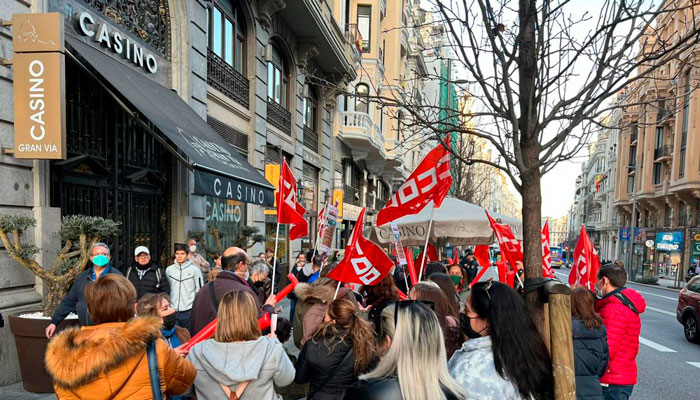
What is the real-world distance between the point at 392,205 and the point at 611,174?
6886 centimetres

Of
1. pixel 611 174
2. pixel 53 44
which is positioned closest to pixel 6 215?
pixel 53 44

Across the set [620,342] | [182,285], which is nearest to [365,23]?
[182,285]

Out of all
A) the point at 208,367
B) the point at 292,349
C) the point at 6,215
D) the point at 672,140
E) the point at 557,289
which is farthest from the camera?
the point at 672,140

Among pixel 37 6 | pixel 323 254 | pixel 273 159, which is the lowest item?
pixel 323 254

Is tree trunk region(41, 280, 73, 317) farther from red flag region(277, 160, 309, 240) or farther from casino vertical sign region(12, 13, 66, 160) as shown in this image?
red flag region(277, 160, 309, 240)

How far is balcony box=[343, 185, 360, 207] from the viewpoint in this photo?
24.5 m

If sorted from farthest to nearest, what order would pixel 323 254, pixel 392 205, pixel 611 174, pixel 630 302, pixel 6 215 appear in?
1. pixel 611 174
2. pixel 323 254
3. pixel 392 205
4. pixel 6 215
5. pixel 630 302

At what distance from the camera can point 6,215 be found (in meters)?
5.41

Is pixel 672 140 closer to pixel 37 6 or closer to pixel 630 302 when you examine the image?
pixel 630 302

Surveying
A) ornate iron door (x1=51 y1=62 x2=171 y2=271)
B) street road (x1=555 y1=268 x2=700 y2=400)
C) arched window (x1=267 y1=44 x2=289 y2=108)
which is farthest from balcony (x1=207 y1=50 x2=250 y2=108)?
street road (x1=555 y1=268 x2=700 y2=400)

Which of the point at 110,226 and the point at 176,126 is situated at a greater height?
the point at 176,126

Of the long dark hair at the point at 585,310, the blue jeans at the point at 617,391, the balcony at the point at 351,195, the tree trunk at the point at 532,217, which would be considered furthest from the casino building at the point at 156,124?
the balcony at the point at 351,195

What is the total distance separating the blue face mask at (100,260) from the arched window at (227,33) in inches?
285

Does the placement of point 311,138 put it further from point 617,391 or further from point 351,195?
point 617,391
